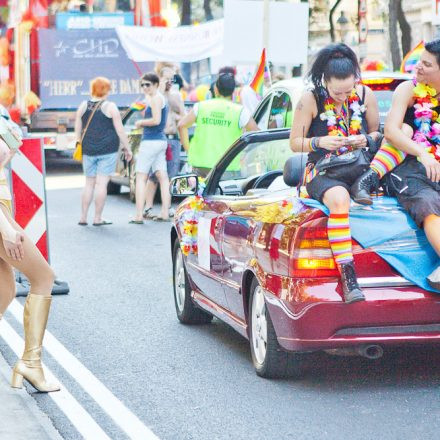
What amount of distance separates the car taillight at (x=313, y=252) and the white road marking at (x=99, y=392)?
1.11 metres

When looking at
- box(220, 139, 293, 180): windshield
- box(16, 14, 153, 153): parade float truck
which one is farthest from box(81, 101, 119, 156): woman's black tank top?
box(16, 14, 153, 153): parade float truck

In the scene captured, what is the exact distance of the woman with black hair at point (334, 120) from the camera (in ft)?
23.5

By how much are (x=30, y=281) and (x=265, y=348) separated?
1.32m

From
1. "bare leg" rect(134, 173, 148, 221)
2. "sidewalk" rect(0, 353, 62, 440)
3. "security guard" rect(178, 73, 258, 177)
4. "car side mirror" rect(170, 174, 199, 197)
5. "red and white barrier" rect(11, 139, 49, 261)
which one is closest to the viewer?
"sidewalk" rect(0, 353, 62, 440)

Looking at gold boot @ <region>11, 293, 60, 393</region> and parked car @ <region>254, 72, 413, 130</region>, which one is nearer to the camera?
gold boot @ <region>11, 293, 60, 393</region>

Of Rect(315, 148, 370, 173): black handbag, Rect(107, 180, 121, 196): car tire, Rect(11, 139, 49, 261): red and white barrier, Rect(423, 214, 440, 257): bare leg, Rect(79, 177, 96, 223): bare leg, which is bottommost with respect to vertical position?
Rect(107, 180, 121, 196): car tire

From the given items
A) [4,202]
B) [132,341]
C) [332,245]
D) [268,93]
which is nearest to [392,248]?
[332,245]

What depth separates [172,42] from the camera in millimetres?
27953

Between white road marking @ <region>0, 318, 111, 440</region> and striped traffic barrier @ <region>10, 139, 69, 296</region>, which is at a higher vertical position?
striped traffic barrier @ <region>10, 139, 69, 296</region>

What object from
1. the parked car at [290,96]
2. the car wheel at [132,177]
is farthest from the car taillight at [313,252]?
the car wheel at [132,177]

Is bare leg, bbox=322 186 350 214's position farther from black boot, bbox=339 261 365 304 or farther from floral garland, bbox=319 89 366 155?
floral garland, bbox=319 89 366 155

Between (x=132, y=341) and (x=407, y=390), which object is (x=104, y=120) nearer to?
(x=132, y=341)

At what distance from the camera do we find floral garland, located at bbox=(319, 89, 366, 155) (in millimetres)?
7539

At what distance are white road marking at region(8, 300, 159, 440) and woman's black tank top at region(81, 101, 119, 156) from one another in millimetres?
7544
